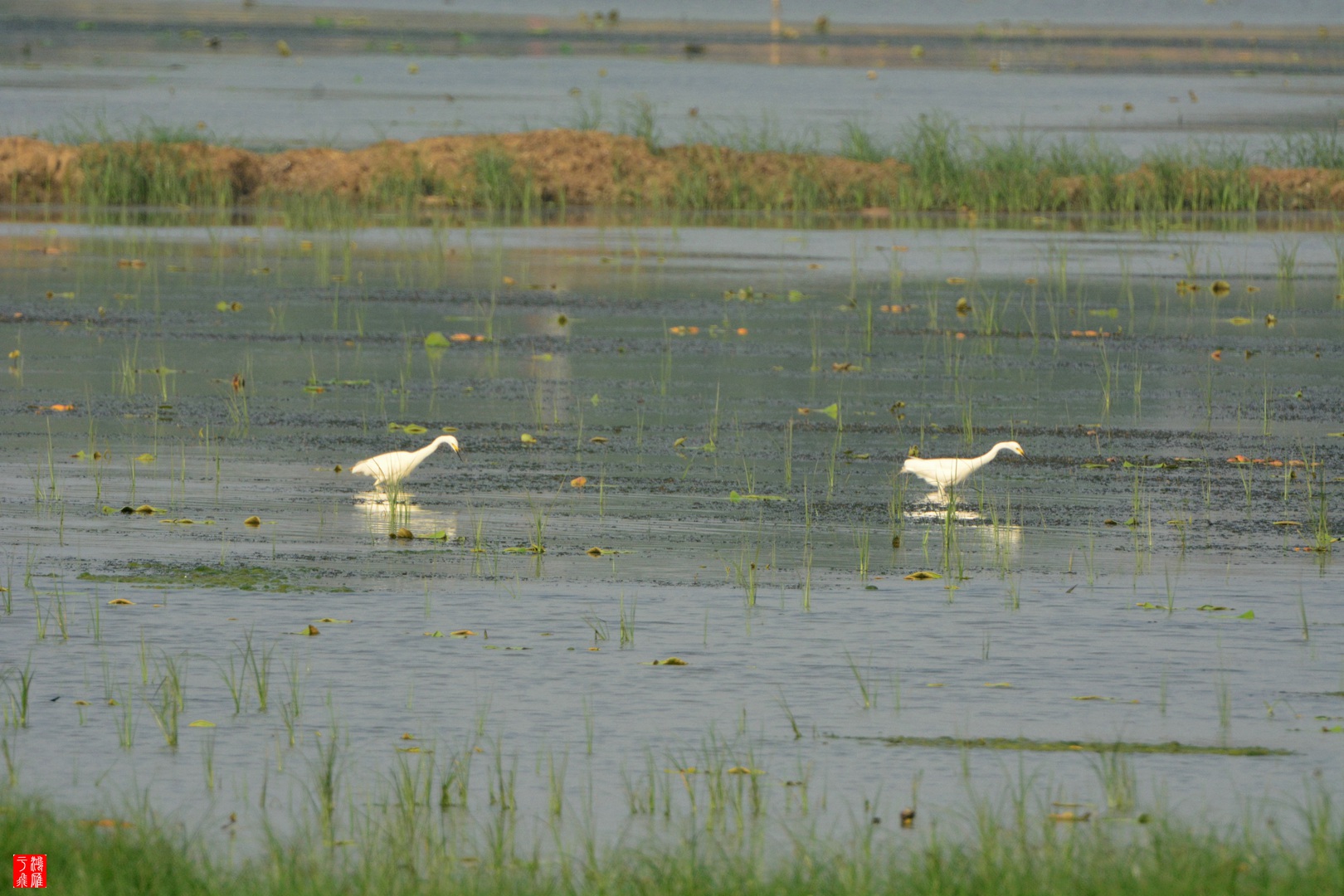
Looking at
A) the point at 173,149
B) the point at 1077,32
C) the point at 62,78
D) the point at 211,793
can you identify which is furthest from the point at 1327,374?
the point at 1077,32

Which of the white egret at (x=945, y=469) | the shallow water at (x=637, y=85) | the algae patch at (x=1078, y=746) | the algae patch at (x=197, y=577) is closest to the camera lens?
the algae patch at (x=1078, y=746)

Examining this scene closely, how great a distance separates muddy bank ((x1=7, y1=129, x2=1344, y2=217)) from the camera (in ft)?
111

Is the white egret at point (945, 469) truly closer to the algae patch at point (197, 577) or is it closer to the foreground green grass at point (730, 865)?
the algae patch at point (197, 577)

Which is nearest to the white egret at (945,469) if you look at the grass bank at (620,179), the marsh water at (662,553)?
the marsh water at (662,553)

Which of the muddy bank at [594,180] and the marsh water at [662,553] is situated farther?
the muddy bank at [594,180]

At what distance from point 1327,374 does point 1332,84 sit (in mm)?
52865

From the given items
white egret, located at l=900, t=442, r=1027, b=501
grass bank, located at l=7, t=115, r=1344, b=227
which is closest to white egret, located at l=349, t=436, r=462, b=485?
white egret, located at l=900, t=442, r=1027, b=501

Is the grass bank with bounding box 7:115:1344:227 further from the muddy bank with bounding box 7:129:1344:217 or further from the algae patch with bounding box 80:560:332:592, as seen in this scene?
the algae patch with bounding box 80:560:332:592

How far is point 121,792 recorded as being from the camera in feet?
24.1

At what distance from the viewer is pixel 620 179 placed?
116ft

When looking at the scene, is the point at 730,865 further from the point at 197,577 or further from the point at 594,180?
the point at 594,180

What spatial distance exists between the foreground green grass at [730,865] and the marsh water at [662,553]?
1.32ft

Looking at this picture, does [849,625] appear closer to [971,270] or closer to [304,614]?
[304,614]

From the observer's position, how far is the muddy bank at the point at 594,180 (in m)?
33.8
